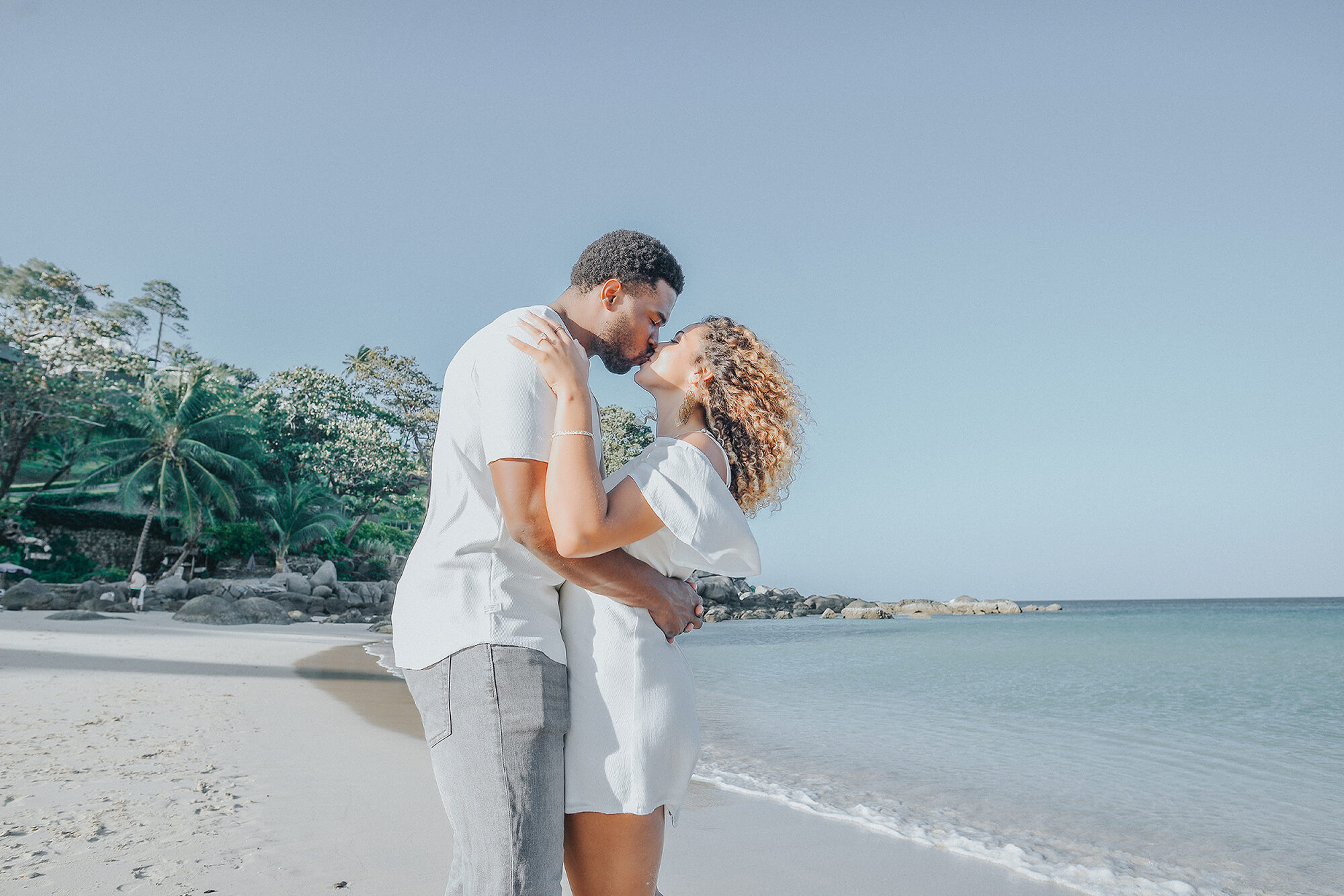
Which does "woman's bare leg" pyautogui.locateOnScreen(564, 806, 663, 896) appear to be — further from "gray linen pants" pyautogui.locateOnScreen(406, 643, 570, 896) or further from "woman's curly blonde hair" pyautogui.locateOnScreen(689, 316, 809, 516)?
"woman's curly blonde hair" pyautogui.locateOnScreen(689, 316, 809, 516)

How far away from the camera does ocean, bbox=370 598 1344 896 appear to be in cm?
495

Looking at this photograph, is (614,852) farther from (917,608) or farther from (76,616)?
(917,608)

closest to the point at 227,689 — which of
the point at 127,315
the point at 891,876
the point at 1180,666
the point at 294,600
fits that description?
the point at 891,876

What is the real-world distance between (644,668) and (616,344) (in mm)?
712

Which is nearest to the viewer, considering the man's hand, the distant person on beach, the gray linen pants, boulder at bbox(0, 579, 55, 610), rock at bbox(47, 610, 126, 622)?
the gray linen pants

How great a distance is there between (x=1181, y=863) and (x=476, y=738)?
16.2 ft

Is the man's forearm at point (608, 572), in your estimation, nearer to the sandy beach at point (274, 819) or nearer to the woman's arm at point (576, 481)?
the woman's arm at point (576, 481)

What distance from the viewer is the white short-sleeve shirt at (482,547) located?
5.32ft

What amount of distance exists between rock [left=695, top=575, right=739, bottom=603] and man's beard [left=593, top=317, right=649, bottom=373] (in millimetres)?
40932

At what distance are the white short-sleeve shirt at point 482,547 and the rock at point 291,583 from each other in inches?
1018

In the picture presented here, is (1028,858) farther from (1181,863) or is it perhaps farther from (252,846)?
(252,846)

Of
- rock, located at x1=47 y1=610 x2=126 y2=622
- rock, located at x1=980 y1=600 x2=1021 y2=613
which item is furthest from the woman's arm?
rock, located at x1=980 y1=600 x2=1021 y2=613

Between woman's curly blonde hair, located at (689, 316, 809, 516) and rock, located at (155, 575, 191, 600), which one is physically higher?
woman's curly blonde hair, located at (689, 316, 809, 516)

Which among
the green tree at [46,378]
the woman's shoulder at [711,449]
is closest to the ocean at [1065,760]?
the woman's shoulder at [711,449]
